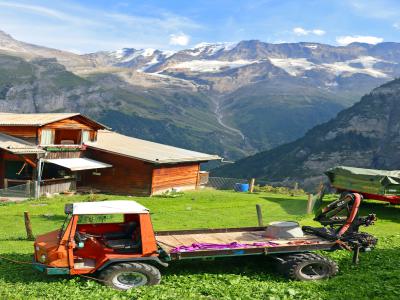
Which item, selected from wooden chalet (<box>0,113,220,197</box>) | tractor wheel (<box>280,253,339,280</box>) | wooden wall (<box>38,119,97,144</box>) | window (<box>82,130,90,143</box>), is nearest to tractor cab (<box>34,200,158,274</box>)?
tractor wheel (<box>280,253,339,280</box>)

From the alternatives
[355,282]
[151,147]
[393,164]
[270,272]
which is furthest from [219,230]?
[393,164]

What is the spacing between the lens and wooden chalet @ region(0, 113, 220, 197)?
3900 centimetres

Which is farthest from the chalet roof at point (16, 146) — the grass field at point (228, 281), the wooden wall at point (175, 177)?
the grass field at point (228, 281)

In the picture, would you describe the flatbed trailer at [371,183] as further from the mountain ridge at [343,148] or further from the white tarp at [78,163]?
the mountain ridge at [343,148]

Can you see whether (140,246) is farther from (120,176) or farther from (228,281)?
(120,176)

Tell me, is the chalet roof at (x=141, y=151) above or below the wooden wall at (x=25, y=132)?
below

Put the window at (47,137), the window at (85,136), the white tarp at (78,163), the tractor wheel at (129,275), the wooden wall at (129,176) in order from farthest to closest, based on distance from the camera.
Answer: the window at (85,136)
the wooden wall at (129,176)
the window at (47,137)
the white tarp at (78,163)
the tractor wheel at (129,275)

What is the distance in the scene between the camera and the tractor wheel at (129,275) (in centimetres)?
1215

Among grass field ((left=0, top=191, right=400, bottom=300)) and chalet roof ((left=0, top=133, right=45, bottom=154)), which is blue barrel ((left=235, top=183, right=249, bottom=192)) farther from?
grass field ((left=0, top=191, right=400, bottom=300))

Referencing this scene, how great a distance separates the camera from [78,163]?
41094 mm

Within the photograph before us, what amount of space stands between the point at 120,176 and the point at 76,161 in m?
4.49

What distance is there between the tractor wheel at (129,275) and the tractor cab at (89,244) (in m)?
0.23

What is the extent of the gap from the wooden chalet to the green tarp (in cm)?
1683

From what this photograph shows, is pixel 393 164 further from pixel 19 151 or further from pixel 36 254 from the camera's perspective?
pixel 36 254
